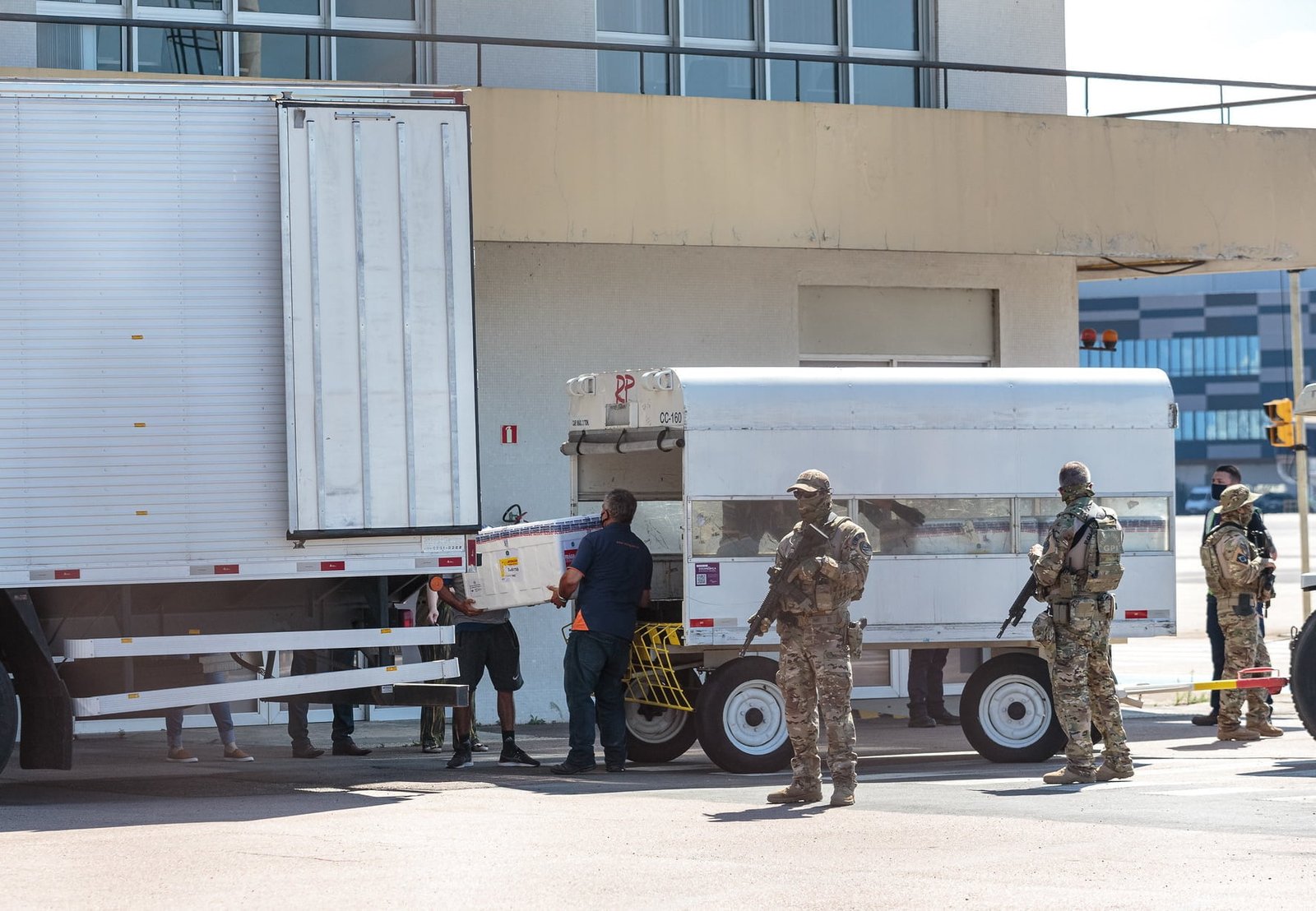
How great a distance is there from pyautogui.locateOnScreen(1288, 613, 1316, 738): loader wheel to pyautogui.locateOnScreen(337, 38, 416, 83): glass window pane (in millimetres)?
9044

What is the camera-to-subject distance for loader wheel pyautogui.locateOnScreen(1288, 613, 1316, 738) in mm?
11062

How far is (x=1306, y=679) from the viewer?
1107cm

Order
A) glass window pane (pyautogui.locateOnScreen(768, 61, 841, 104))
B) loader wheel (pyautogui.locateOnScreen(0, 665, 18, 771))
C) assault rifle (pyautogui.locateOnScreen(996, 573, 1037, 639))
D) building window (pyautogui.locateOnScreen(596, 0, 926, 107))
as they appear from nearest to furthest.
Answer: loader wheel (pyautogui.locateOnScreen(0, 665, 18, 771))
assault rifle (pyautogui.locateOnScreen(996, 573, 1037, 639))
building window (pyautogui.locateOnScreen(596, 0, 926, 107))
glass window pane (pyautogui.locateOnScreen(768, 61, 841, 104))

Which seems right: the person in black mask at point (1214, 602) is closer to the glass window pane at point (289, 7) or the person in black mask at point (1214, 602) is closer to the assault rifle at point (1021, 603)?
the assault rifle at point (1021, 603)

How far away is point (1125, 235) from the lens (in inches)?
640

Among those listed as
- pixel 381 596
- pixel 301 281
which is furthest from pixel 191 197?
pixel 381 596

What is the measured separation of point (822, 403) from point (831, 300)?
4.93m

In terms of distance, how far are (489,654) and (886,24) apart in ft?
Result: 27.3

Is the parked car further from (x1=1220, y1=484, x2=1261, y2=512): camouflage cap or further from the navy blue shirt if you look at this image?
the navy blue shirt

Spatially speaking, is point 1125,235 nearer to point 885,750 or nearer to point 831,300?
point 831,300

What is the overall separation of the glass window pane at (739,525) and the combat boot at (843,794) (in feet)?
7.00

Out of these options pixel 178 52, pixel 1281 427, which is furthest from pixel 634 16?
pixel 1281 427

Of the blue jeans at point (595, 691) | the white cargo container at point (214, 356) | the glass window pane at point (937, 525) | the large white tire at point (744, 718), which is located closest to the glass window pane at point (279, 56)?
the white cargo container at point (214, 356)

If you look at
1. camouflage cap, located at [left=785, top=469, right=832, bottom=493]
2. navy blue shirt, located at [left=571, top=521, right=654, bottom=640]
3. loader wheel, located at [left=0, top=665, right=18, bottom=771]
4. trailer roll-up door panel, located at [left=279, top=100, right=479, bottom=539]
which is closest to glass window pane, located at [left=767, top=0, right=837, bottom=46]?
navy blue shirt, located at [left=571, top=521, right=654, bottom=640]
